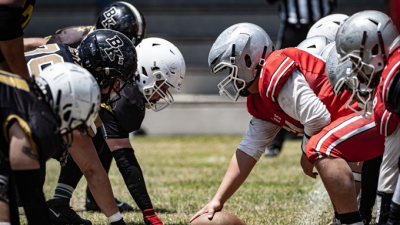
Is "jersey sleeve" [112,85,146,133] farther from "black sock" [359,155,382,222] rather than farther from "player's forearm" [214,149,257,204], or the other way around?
"black sock" [359,155,382,222]

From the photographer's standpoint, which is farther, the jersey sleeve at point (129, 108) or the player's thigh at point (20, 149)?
the jersey sleeve at point (129, 108)

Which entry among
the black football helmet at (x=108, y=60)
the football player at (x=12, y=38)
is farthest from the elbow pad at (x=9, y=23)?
the black football helmet at (x=108, y=60)

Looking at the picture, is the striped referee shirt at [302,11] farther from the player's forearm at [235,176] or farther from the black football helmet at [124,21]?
the player's forearm at [235,176]

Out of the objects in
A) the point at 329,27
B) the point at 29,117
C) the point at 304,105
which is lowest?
the point at 329,27

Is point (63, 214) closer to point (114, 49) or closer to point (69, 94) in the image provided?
point (114, 49)

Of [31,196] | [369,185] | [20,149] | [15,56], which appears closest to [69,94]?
[20,149]

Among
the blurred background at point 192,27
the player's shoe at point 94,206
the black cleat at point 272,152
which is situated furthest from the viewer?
the blurred background at point 192,27

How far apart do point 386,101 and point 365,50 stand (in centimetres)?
29

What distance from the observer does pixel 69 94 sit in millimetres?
2996

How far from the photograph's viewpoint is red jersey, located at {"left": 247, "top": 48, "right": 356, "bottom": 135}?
3.61 m

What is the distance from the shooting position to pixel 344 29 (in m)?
3.34

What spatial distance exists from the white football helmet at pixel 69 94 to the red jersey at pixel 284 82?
0.96 meters

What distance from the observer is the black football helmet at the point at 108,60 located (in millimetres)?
3928

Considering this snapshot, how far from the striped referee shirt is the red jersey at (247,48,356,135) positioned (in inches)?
170
